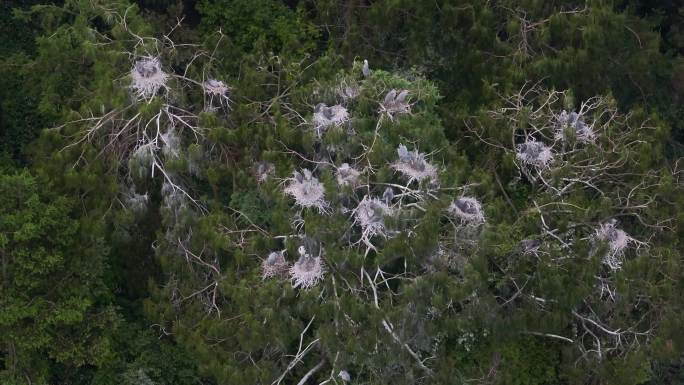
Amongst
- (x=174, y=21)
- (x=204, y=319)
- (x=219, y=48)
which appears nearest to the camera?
(x=204, y=319)

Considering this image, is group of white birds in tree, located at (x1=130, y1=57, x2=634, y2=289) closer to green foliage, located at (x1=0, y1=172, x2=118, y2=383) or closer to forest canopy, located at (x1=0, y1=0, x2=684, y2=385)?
forest canopy, located at (x1=0, y1=0, x2=684, y2=385)

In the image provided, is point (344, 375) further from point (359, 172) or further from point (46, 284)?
point (46, 284)

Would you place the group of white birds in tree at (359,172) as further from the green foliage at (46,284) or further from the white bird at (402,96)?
the green foliage at (46,284)

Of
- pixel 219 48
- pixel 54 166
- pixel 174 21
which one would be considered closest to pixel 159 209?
pixel 54 166

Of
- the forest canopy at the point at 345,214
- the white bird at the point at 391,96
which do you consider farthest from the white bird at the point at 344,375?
the white bird at the point at 391,96

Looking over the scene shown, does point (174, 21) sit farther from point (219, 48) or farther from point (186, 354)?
point (186, 354)

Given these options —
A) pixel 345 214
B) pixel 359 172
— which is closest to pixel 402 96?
pixel 359 172

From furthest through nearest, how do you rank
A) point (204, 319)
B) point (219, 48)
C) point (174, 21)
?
point (174, 21), point (219, 48), point (204, 319)

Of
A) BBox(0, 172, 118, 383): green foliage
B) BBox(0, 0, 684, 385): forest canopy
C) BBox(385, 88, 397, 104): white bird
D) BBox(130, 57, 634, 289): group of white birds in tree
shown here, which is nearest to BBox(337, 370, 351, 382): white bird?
BBox(0, 0, 684, 385): forest canopy
